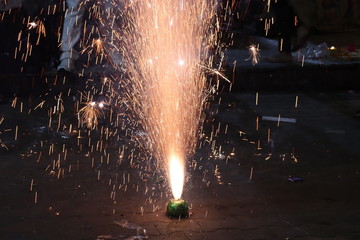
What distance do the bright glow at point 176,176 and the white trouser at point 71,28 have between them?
3782 millimetres

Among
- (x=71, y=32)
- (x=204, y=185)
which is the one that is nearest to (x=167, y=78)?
(x=204, y=185)

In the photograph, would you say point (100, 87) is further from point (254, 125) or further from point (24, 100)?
point (254, 125)

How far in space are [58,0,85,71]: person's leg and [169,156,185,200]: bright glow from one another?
3.68 meters

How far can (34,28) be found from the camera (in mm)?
9016

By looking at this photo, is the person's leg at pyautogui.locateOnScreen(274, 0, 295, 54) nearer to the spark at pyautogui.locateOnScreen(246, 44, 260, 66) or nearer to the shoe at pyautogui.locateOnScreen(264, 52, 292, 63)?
the shoe at pyautogui.locateOnScreen(264, 52, 292, 63)

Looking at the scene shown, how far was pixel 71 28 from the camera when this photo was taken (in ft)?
29.6

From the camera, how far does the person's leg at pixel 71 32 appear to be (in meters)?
8.88

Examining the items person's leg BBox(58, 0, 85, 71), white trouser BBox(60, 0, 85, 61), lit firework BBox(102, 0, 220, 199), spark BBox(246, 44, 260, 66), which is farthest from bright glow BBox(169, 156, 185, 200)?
spark BBox(246, 44, 260, 66)

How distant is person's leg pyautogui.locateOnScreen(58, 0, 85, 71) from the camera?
8883 mm

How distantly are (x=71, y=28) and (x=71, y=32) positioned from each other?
62 millimetres

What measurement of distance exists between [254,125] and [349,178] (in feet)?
6.70

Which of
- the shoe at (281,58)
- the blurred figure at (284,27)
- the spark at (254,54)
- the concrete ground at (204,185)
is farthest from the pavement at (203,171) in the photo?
the blurred figure at (284,27)

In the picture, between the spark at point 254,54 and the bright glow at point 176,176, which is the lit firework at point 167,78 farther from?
the spark at point 254,54

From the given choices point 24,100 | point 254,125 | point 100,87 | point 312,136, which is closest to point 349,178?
point 312,136
